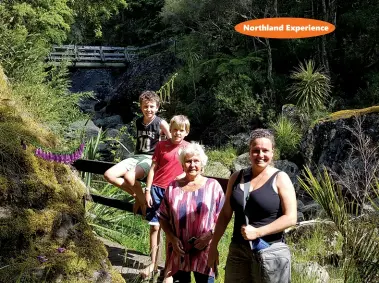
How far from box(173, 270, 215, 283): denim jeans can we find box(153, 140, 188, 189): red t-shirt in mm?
750

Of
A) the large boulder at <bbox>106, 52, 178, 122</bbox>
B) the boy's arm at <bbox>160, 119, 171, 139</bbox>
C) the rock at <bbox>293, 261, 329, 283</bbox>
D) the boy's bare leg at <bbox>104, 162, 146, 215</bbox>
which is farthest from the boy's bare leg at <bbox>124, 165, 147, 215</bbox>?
the large boulder at <bbox>106, 52, 178, 122</bbox>

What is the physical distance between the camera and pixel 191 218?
2551 millimetres

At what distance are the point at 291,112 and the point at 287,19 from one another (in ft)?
16.2

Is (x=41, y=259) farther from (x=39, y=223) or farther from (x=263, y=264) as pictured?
(x=263, y=264)

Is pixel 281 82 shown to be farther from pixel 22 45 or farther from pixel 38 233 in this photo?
pixel 38 233

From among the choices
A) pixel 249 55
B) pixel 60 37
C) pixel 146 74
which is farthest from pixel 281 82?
pixel 60 37

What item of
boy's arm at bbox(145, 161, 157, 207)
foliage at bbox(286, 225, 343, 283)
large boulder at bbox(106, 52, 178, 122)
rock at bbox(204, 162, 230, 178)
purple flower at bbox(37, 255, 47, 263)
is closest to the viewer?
purple flower at bbox(37, 255, 47, 263)

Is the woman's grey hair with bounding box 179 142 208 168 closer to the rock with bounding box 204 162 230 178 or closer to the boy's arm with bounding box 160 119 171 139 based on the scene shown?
the boy's arm with bounding box 160 119 171 139

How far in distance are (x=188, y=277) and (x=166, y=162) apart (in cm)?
82

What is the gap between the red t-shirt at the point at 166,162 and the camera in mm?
3146

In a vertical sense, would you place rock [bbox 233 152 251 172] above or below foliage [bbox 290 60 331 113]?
below

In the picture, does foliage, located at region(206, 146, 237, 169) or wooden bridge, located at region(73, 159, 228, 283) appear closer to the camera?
wooden bridge, located at region(73, 159, 228, 283)

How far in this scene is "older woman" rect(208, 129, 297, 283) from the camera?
2.14 metres

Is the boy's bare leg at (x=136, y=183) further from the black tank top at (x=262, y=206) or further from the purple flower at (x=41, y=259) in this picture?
the black tank top at (x=262, y=206)
